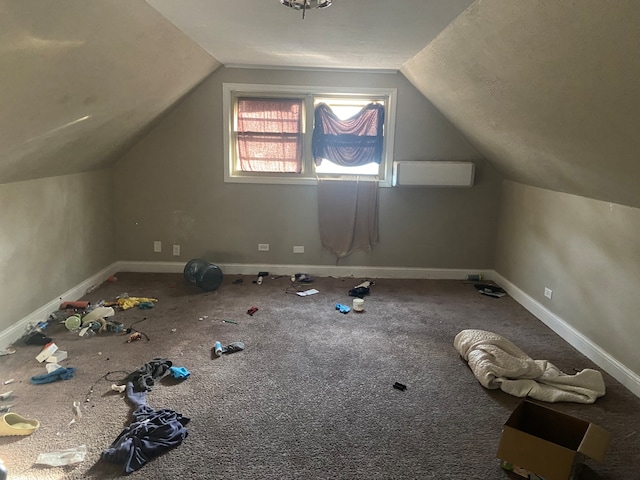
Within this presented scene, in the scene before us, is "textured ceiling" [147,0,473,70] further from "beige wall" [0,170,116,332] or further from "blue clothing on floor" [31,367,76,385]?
"blue clothing on floor" [31,367,76,385]

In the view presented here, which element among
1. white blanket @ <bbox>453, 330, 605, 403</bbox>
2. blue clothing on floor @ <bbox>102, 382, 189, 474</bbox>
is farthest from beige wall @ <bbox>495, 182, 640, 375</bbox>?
blue clothing on floor @ <bbox>102, 382, 189, 474</bbox>

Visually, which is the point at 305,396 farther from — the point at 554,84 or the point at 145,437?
the point at 554,84

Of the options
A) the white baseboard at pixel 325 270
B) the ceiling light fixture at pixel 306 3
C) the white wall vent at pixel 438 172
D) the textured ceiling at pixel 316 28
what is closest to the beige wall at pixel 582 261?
the white wall vent at pixel 438 172

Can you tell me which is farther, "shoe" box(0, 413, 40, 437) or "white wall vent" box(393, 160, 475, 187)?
"white wall vent" box(393, 160, 475, 187)

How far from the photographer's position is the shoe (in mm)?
2244

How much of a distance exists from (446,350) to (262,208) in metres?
2.53

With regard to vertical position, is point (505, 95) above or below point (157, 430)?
above

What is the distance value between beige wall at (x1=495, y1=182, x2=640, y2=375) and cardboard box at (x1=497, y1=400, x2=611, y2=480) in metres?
1.00

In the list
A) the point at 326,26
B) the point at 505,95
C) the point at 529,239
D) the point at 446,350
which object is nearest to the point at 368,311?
the point at 446,350

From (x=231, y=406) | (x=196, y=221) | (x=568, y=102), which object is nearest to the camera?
(x=568, y=102)

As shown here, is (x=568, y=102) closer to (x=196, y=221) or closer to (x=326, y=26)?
(x=326, y=26)

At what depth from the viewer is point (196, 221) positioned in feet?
16.2

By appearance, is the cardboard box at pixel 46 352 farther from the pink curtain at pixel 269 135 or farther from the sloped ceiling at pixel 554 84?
the sloped ceiling at pixel 554 84

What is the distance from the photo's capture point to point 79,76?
2564 mm
